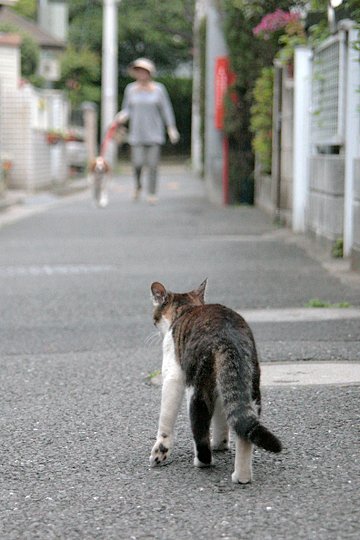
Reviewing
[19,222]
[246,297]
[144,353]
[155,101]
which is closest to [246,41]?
[155,101]

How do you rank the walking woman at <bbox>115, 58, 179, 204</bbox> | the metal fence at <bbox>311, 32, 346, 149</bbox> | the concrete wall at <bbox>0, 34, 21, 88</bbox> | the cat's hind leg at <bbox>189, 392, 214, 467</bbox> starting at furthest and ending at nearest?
the concrete wall at <bbox>0, 34, 21, 88</bbox>, the walking woman at <bbox>115, 58, 179, 204</bbox>, the metal fence at <bbox>311, 32, 346, 149</bbox>, the cat's hind leg at <bbox>189, 392, 214, 467</bbox>

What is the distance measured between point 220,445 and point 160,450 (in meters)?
0.31

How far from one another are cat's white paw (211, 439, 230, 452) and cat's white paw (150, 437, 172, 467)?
9.8 inches

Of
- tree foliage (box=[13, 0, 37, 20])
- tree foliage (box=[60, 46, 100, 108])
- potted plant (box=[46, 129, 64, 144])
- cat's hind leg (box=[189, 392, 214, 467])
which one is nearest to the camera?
cat's hind leg (box=[189, 392, 214, 467])

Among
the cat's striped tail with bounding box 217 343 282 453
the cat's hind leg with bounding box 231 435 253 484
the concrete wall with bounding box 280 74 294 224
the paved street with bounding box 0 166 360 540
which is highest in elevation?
the concrete wall with bounding box 280 74 294 224

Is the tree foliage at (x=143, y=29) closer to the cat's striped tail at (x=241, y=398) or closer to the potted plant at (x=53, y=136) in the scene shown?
the potted plant at (x=53, y=136)

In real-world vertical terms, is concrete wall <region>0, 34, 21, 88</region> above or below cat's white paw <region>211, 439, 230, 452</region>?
above

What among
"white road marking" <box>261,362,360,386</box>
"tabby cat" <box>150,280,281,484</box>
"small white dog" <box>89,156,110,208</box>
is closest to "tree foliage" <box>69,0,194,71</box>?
"small white dog" <box>89,156,110,208</box>

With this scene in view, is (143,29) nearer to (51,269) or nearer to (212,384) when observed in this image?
(51,269)

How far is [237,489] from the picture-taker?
443 cm

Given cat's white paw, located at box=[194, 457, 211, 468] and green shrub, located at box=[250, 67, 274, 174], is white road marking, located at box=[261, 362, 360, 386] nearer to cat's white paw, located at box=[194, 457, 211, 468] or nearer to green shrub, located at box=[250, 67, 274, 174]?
cat's white paw, located at box=[194, 457, 211, 468]

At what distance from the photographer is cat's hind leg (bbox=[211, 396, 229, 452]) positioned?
16.0ft

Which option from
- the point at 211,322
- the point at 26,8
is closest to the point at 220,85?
the point at 211,322

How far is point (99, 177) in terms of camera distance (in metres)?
21.2
